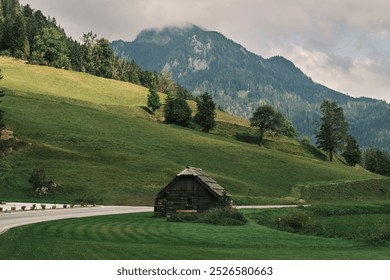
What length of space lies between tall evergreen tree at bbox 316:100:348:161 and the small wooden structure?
100 meters

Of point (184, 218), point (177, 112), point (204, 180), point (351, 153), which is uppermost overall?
point (177, 112)

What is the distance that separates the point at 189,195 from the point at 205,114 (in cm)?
9467

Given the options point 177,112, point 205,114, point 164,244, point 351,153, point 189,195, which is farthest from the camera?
point 351,153

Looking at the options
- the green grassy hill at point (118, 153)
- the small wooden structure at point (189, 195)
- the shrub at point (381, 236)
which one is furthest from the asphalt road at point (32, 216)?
the shrub at point (381, 236)

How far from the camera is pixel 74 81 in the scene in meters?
172

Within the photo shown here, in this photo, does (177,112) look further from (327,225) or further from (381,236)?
(381,236)

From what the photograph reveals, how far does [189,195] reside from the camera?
5928cm

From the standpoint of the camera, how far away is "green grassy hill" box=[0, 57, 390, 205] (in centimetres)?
8244

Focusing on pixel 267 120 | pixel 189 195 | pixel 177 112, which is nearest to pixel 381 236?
pixel 189 195

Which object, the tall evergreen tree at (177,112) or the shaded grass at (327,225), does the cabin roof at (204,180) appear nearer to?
the shaded grass at (327,225)

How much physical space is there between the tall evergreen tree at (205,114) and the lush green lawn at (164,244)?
112532 millimetres

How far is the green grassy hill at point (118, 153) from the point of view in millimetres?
82438

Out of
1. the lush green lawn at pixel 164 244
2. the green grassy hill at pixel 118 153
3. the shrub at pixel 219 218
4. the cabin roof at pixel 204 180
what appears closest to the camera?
the lush green lawn at pixel 164 244

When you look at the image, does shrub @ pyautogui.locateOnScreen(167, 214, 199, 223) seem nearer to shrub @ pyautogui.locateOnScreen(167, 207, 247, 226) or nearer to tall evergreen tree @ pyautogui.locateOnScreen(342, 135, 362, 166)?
shrub @ pyautogui.locateOnScreen(167, 207, 247, 226)
